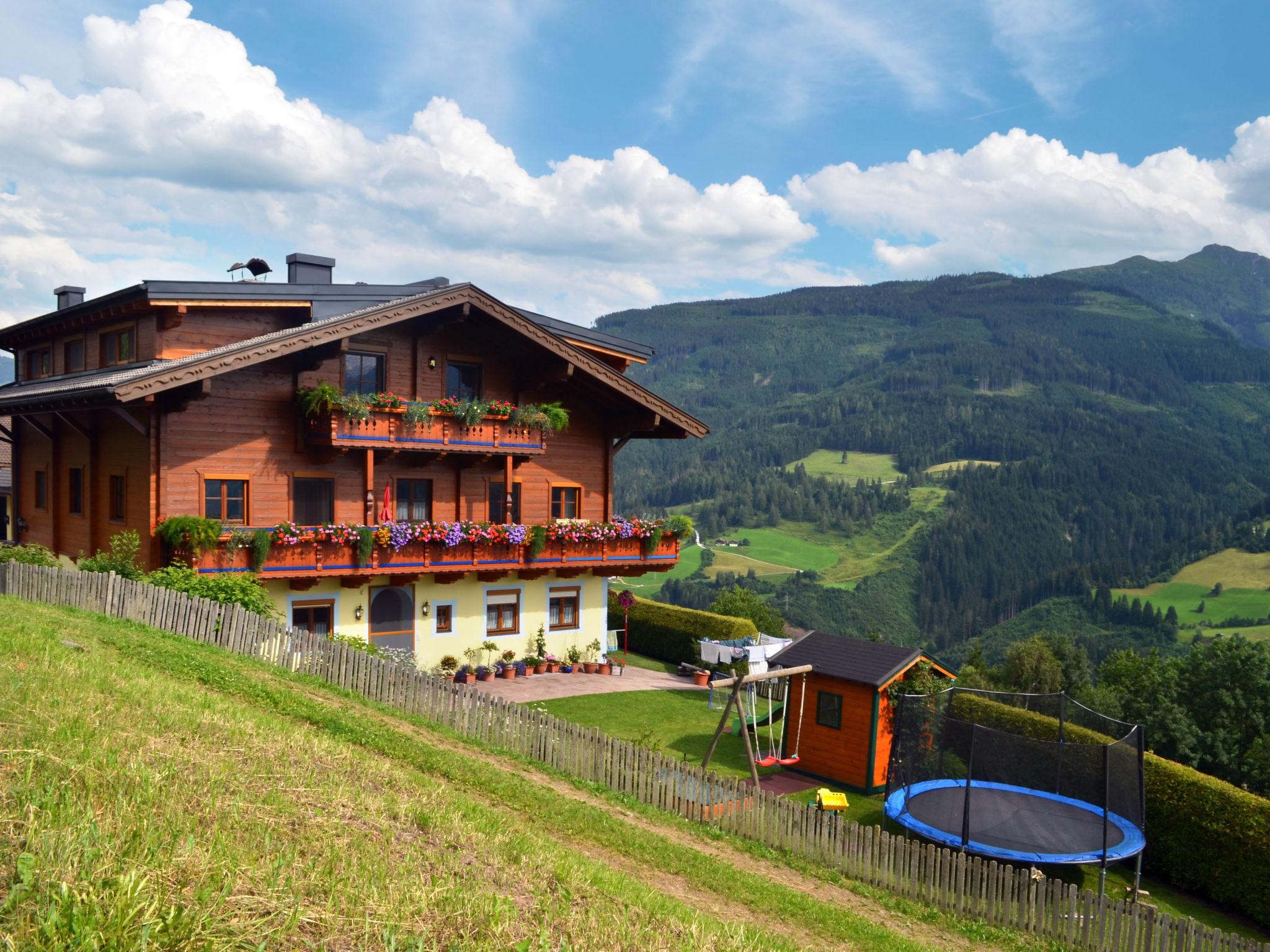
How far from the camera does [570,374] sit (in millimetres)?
29625

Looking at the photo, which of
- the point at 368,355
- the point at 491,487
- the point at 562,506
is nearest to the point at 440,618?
the point at 491,487

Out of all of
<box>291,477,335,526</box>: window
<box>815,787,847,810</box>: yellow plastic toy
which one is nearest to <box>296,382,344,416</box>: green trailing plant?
<box>291,477,335,526</box>: window

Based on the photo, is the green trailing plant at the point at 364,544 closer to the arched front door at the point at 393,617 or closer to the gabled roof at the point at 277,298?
the arched front door at the point at 393,617

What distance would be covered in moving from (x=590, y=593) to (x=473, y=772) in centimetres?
1922

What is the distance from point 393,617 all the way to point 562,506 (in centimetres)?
687

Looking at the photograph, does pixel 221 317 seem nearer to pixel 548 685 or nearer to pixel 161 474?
pixel 161 474

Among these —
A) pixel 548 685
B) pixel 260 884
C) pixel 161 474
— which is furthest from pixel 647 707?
pixel 260 884

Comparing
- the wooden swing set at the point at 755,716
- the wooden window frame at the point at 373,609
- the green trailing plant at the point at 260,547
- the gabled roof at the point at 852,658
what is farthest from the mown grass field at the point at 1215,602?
the green trailing plant at the point at 260,547

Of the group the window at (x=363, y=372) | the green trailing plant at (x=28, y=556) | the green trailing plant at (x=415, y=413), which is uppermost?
the window at (x=363, y=372)

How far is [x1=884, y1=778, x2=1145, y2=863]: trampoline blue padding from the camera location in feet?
54.7

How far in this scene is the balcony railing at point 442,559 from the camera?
24109 mm

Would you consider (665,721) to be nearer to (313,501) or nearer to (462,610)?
(462,610)

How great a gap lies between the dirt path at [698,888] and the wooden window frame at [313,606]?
963 cm

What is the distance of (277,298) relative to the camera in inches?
1037
